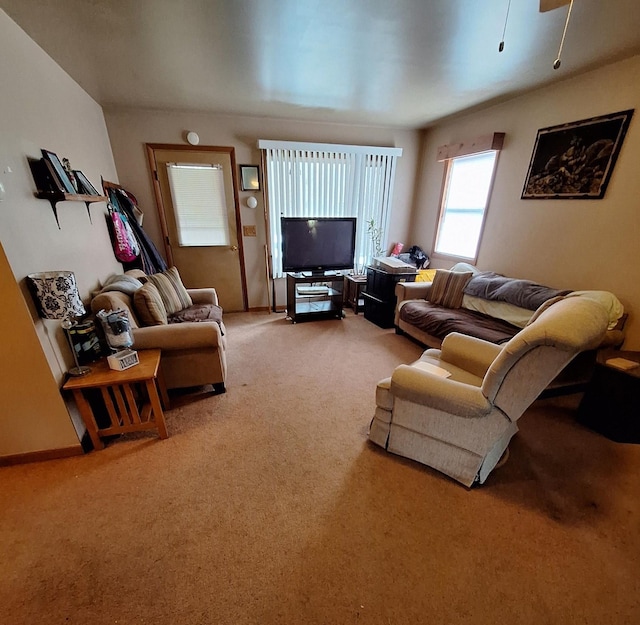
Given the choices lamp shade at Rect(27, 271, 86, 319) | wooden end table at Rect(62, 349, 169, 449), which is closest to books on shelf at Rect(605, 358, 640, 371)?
wooden end table at Rect(62, 349, 169, 449)

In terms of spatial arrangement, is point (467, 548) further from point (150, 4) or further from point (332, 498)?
point (150, 4)

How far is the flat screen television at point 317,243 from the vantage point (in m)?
3.52

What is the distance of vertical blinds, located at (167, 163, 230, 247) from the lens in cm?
341

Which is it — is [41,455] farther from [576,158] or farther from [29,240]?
[576,158]

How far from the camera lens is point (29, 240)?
1478 millimetres

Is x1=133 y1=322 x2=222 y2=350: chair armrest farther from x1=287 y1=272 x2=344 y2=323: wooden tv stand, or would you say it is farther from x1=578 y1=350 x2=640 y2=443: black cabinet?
x1=578 y1=350 x2=640 y2=443: black cabinet

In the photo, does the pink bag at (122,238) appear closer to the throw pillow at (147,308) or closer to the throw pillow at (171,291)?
the throw pillow at (171,291)

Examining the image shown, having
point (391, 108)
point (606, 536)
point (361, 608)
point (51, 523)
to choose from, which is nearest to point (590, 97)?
point (391, 108)

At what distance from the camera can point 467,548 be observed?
1.24 meters

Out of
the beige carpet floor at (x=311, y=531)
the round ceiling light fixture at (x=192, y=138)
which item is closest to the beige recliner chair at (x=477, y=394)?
the beige carpet floor at (x=311, y=531)

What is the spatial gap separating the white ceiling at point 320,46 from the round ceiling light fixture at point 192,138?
47cm

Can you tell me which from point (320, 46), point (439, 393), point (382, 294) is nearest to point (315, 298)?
point (382, 294)

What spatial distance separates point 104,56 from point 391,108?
261cm

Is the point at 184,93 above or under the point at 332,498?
above
